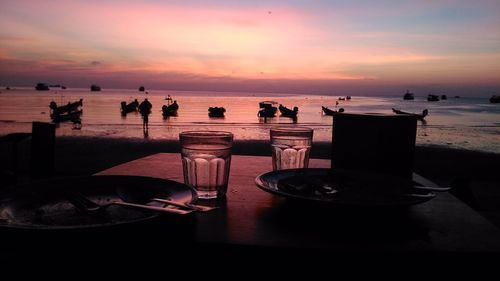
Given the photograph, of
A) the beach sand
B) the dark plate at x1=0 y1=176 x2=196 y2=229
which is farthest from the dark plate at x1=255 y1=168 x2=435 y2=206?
the beach sand

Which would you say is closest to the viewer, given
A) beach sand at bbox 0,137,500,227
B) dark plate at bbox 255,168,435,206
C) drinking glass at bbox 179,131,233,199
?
dark plate at bbox 255,168,435,206

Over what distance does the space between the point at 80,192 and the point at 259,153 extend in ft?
35.3

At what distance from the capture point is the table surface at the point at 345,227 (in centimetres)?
77

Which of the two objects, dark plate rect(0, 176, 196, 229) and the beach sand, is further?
the beach sand

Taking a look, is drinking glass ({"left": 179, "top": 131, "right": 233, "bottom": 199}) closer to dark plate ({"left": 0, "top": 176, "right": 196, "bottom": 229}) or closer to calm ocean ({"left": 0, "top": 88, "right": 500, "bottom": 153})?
dark plate ({"left": 0, "top": 176, "right": 196, "bottom": 229})

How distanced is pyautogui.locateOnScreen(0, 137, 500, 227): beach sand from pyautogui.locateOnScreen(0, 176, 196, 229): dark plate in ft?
18.1

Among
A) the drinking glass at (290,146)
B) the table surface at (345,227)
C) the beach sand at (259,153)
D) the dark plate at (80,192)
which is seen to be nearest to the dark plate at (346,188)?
the table surface at (345,227)

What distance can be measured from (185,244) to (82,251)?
0.64 feet

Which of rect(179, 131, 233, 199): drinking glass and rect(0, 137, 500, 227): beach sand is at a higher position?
rect(179, 131, 233, 199): drinking glass

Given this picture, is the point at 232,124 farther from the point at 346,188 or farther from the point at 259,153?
the point at 346,188

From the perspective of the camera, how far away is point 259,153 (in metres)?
11.8

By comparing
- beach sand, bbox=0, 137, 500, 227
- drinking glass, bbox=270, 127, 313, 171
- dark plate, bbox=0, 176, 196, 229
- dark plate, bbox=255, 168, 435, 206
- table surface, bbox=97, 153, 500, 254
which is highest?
drinking glass, bbox=270, 127, 313, 171

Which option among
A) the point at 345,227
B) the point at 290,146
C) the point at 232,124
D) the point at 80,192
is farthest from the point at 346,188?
the point at 232,124

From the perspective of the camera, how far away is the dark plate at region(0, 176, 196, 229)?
81 centimetres
